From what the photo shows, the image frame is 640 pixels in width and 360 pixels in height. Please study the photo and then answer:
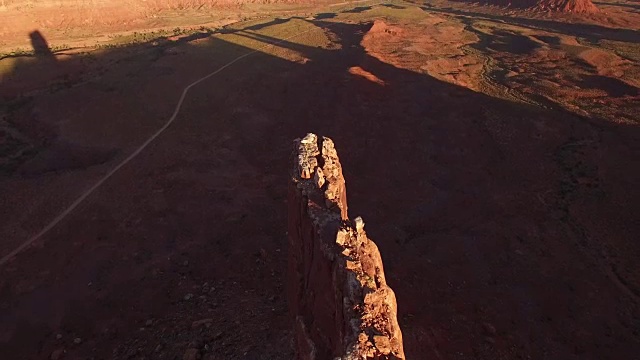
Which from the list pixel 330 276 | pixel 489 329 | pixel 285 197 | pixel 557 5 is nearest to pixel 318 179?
pixel 330 276

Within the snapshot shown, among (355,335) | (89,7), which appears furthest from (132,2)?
(355,335)

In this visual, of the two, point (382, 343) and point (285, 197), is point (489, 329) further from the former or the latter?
point (285, 197)

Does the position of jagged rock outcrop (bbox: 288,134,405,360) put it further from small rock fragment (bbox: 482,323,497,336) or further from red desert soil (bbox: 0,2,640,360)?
small rock fragment (bbox: 482,323,497,336)

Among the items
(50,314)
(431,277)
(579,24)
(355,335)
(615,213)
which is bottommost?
(579,24)

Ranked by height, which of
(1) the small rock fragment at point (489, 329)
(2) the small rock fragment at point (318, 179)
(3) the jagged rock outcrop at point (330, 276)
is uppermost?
(2) the small rock fragment at point (318, 179)

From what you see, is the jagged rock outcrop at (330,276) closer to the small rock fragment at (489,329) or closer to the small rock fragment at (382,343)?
the small rock fragment at (382,343)

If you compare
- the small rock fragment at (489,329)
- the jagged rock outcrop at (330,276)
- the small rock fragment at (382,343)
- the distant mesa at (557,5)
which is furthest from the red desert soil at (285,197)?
the distant mesa at (557,5)

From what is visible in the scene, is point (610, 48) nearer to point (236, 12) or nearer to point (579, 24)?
point (579, 24)
